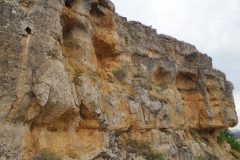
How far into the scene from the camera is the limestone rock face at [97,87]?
5.81 meters

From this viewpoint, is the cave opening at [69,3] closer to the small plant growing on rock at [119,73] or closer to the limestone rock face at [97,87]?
the limestone rock face at [97,87]

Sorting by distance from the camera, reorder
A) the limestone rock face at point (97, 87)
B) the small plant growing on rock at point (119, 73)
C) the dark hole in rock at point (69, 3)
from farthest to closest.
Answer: the small plant growing on rock at point (119, 73) < the dark hole in rock at point (69, 3) < the limestone rock face at point (97, 87)

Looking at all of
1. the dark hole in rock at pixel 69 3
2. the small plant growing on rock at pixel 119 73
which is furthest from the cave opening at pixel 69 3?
the small plant growing on rock at pixel 119 73

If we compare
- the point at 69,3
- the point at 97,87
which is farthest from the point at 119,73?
the point at 69,3

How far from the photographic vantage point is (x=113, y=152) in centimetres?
798

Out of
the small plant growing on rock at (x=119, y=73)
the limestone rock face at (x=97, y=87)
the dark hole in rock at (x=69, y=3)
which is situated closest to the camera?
the limestone rock face at (x=97, y=87)

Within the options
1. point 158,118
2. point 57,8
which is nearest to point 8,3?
point 57,8

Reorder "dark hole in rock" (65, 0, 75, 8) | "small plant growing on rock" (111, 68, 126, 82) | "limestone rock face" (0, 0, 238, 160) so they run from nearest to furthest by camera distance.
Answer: "limestone rock face" (0, 0, 238, 160), "dark hole in rock" (65, 0, 75, 8), "small plant growing on rock" (111, 68, 126, 82)

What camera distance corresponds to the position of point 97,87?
8164 millimetres

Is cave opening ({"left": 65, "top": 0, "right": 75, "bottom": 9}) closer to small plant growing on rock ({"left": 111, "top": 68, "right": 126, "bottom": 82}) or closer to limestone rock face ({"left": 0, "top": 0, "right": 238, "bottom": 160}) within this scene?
limestone rock face ({"left": 0, "top": 0, "right": 238, "bottom": 160})

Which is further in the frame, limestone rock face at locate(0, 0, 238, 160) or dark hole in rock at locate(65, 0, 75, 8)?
dark hole in rock at locate(65, 0, 75, 8)

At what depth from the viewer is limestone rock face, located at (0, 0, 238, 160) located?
19.1ft

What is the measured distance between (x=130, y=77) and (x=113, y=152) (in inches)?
135

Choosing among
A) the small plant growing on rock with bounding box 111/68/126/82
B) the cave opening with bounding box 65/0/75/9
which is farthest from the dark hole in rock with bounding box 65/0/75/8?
the small plant growing on rock with bounding box 111/68/126/82
